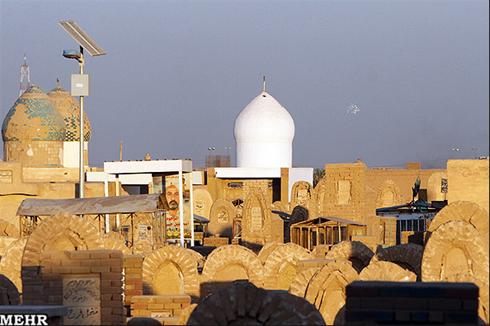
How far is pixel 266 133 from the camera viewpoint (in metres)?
62.2

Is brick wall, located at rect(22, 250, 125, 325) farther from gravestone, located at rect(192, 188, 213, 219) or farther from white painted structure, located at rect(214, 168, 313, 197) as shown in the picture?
white painted structure, located at rect(214, 168, 313, 197)

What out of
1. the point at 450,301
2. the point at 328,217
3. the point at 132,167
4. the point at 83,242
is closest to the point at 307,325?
the point at 450,301

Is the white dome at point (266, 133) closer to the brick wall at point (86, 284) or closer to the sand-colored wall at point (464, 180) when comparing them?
the sand-colored wall at point (464, 180)

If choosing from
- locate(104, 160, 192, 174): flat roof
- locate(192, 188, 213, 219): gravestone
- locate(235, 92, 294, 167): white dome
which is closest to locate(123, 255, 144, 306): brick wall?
locate(104, 160, 192, 174): flat roof

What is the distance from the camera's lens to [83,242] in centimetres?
1401

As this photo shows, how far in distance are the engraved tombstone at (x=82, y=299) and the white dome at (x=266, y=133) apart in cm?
4948

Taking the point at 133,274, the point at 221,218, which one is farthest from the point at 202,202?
the point at 133,274

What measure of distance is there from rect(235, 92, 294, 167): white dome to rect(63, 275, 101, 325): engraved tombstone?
49481 mm

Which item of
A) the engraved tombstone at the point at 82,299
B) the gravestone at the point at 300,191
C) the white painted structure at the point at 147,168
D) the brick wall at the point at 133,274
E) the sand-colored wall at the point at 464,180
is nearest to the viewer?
the engraved tombstone at the point at 82,299

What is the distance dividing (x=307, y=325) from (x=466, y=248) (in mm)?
6453

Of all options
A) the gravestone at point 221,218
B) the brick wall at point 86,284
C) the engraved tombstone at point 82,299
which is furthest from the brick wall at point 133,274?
the gravestone at point 221,218

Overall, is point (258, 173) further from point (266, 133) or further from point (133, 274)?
point (133, 274)

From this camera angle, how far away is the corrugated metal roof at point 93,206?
32.6 meters

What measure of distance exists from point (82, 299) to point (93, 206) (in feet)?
68.0
